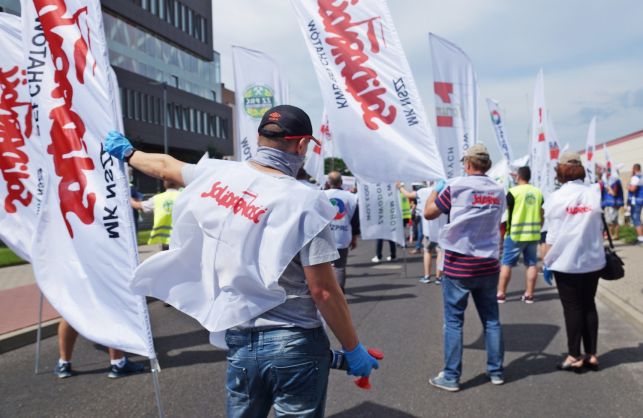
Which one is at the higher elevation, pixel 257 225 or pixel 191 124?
pixel 191 124

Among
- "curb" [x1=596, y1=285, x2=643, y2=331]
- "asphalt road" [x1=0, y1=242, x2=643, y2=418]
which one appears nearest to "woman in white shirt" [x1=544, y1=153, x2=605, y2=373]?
"asphalt road" [x1=0, y1=242, x2=643, y2=418]

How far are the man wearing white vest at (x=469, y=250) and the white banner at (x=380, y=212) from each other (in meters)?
6.06

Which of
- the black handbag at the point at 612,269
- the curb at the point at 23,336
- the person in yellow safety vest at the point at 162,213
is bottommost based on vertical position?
the curb at the point at 23,336

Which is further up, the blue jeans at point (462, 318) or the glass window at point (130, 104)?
the glass window at point (130, 104)

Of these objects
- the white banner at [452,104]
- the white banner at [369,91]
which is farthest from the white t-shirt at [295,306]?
the white banner at [452,104]

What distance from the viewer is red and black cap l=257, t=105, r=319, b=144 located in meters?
2.19

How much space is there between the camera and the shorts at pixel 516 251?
7846 millimetres

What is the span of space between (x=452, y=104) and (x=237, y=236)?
637 cm

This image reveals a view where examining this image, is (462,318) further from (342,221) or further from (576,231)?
(342,221)

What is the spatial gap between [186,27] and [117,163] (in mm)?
49035

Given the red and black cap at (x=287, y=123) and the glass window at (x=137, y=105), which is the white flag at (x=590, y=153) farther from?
the glass window at (x=137, y=105)

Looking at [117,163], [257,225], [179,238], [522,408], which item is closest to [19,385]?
[117,163]

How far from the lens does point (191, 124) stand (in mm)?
50750

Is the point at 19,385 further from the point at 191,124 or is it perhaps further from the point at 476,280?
the point at 191,124
